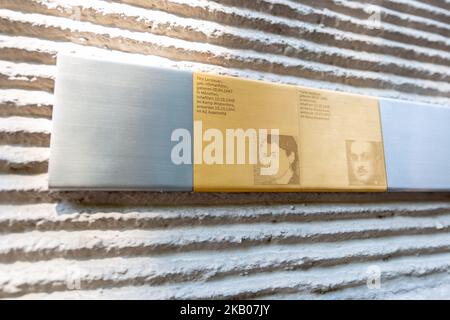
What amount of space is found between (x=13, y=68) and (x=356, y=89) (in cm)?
79

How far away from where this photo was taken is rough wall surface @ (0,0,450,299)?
1.66 ft

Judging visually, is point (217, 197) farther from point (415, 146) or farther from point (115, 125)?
point (415, 146)

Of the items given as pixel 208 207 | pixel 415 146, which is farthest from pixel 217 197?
pixel 415 146

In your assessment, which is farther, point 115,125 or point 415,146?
Result: point 415,146

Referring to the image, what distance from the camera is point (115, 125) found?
0.53 meters

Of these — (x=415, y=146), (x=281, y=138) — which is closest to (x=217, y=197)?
(x=281, y=138)

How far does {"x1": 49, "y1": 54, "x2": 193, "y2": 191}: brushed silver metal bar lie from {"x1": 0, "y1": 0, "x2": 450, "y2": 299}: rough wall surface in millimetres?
45

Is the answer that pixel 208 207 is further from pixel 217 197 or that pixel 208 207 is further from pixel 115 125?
pixel 115 125

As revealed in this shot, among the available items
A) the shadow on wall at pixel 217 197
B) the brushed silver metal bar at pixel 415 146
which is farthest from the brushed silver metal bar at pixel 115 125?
the brushed silver metal bar at pixel 415 146

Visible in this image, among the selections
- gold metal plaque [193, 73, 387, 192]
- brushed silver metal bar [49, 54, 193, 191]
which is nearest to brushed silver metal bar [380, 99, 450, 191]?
gold metal plaque [193, 73, 387, 192]

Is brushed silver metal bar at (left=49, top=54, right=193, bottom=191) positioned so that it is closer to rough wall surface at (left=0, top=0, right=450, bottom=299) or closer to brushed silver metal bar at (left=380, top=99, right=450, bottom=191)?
Answer: rough wall surface at (left=0, top=0, right=450, bottom=299)

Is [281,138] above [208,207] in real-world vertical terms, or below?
above

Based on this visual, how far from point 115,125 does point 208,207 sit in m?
0.24

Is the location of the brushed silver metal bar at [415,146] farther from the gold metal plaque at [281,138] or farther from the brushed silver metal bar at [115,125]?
the brushed silver metal bar at [115,125]
